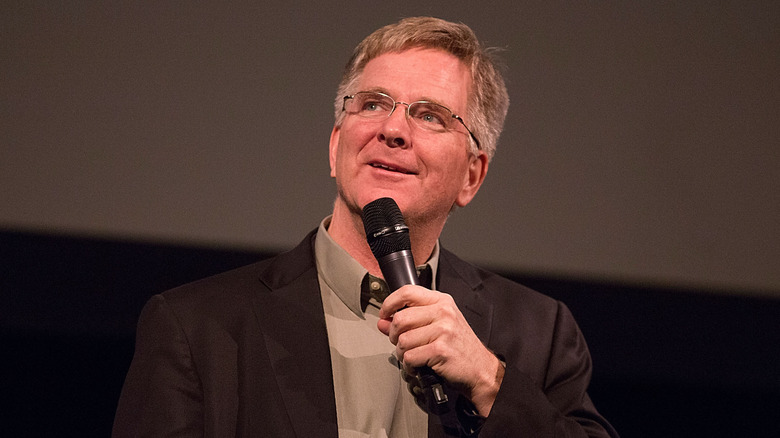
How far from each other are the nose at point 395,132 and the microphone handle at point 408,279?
41 cm

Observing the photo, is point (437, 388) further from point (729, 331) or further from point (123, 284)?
point (729, 331)

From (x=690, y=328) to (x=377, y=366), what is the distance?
1.59 meters

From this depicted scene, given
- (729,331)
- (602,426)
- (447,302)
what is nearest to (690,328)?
(729,331)

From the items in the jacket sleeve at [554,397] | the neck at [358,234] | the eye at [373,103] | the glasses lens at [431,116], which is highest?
the eye at [373,103]

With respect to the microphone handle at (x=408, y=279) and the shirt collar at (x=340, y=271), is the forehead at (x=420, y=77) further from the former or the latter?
the microphone handle at (x=408, y=279)

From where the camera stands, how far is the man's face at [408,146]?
1.69 metres

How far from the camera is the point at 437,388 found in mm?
1249

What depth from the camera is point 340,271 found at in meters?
1.71

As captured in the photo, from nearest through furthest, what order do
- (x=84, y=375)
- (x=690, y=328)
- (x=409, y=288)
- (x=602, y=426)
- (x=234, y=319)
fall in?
(x=409, y=288) → (x=234, y=319) → (x=602, y=426) → (x=84, y=375) → (x=690, y=328)

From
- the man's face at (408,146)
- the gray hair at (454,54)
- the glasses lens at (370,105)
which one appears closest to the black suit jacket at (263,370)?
the man's face at (408,146)

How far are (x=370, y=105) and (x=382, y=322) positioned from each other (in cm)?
69

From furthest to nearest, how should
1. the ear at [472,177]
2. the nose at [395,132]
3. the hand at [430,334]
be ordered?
the ear at [472,177], the nose at [395,132], the hand at [430,334]

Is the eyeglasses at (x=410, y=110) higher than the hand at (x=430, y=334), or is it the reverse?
the eyeglasses at (x=410, y=110)

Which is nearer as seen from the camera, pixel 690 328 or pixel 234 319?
pixel 234 319
